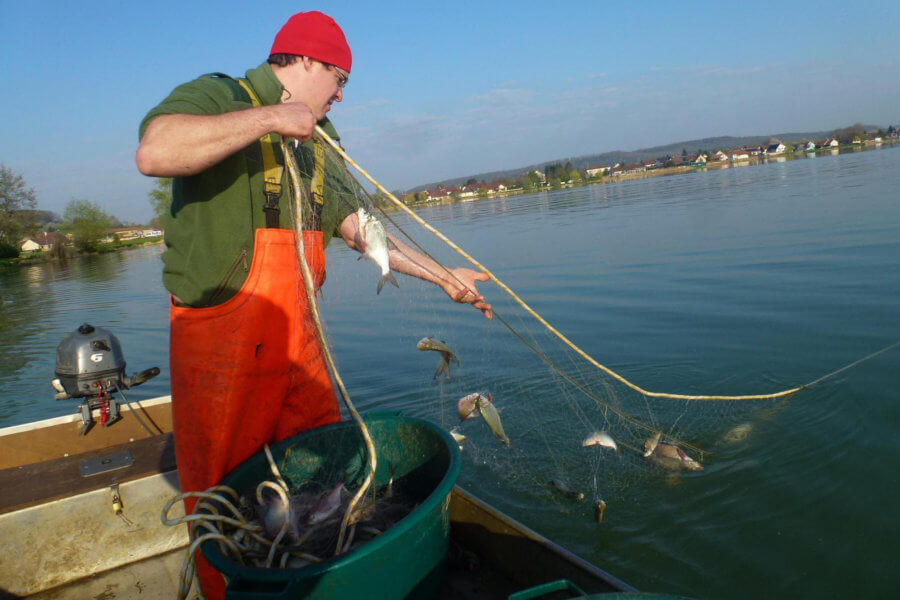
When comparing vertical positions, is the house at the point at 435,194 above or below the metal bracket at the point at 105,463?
above

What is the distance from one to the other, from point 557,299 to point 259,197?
817cm

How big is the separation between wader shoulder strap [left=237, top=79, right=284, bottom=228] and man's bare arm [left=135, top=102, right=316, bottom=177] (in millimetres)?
445

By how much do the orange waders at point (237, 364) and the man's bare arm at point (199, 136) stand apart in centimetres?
48

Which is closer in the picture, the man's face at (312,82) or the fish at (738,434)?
the man's face at (312,82)

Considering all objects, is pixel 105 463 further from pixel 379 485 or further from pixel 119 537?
pixel 379 485

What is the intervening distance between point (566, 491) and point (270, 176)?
122 inches

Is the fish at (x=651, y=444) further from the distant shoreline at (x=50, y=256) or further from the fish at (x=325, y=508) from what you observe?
the distant shoreline at (x=50, y=256)

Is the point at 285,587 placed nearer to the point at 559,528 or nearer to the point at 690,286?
the point at 559,528

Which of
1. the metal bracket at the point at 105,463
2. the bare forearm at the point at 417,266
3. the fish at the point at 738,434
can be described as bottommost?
the fish at the point at 738,434

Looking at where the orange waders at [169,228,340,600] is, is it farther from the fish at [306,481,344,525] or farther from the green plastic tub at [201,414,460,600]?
the fish at [306,481,344,525]

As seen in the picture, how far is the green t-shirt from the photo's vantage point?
7.90 ft

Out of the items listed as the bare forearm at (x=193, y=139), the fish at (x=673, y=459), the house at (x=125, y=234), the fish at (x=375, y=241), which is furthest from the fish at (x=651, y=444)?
the house at (x=125, y=234)

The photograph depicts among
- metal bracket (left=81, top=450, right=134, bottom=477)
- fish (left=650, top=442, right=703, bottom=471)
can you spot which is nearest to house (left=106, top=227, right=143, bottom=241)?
metal bracket (left=81, top=450, right=134, bottom=477)

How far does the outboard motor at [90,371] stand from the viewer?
4.29 metres
